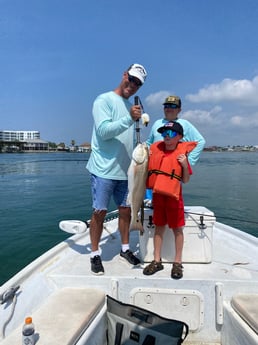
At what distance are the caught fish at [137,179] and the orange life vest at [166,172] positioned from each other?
0.10 metres

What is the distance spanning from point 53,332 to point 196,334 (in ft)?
4.99

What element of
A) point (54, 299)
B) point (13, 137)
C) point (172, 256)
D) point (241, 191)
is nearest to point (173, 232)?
point (172, 256)

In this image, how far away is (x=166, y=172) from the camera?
118 inches

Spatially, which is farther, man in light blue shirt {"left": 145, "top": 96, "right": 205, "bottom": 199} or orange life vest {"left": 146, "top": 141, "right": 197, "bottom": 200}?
man in light blue shirt {"left": 145, "top": 96, "right": 205, "bottom": 199}

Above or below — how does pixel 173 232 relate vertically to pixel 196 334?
above

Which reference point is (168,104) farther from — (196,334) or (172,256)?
(196,334)

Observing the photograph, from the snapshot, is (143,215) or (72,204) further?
(72,204)

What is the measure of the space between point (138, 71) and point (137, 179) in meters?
1.19

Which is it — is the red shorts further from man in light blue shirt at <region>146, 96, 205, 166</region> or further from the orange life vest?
man in light blue shirt at <region>146, 96, 205, 166</region>

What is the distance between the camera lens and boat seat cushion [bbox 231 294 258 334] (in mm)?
2188

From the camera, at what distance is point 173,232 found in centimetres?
Result: 325

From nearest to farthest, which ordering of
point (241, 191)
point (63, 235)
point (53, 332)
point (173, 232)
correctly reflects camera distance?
point (53, 332) → point (173, 232) → point (63, 235) → point (241, 191)

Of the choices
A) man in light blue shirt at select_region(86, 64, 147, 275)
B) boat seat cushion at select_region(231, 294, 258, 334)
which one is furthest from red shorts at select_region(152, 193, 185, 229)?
boat seat cushion at select_region(231, 294, 258, 334)

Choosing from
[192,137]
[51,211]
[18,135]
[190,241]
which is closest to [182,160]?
[192,137]
